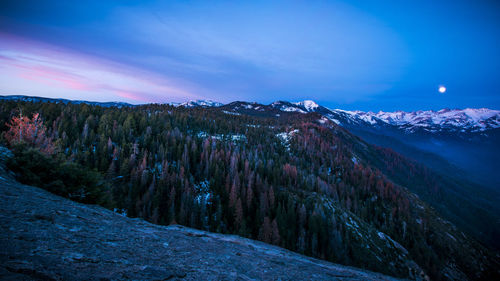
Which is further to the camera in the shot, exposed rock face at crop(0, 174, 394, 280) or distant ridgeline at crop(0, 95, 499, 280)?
distant ridgeline at crop(0, 95, 499, 280)

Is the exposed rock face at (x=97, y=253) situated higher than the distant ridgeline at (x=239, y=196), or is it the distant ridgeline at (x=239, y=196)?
the exposed rock face at (x=97, y=253)

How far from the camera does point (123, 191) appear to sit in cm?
5962

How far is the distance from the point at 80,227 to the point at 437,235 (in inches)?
5957

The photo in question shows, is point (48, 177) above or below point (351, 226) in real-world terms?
above

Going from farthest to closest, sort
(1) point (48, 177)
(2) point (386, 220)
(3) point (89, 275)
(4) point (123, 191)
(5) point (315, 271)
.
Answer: (2) point (386, 220) → (4) point (123, 191) → (1) point (48, 177) → (5) point (315, 271) → (3) point (89, 275)

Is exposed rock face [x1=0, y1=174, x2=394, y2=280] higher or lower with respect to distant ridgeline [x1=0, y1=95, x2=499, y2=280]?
higher

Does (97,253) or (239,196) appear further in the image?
(239,196)

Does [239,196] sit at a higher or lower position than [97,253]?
lower

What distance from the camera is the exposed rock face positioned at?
4668mm

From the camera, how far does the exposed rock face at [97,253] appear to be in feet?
15.3

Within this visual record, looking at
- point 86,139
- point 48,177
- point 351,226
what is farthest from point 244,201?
point 86,139

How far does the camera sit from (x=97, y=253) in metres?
Result: 6.00

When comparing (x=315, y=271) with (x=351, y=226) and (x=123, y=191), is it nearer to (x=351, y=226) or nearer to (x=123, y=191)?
(x=351, y=226)

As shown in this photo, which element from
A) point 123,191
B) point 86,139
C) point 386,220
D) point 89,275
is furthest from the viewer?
point 386,220
